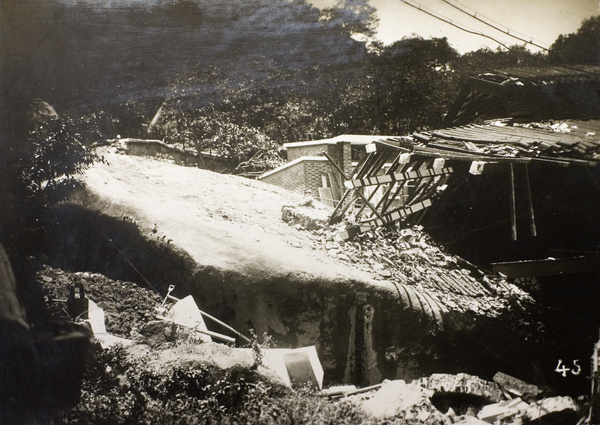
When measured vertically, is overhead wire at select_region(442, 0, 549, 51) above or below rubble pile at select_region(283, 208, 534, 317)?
above

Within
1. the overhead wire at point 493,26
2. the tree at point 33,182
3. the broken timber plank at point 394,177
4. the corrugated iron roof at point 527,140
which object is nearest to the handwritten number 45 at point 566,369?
the corrugated iron roof at point 527,140

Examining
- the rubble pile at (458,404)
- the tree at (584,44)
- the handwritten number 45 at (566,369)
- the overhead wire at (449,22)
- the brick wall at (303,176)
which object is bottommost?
the rubble pile at (458,404)

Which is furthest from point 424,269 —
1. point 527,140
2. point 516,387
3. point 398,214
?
point 527,140

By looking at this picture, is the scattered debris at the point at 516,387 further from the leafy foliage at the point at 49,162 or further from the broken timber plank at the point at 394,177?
the leafy foliage at the point at 49,162

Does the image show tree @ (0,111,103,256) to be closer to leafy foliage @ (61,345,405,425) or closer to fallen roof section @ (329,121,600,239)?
leafy foliage @ (61,345,405,425)

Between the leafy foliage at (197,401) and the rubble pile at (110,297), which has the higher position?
the rubble pile at (110,297)

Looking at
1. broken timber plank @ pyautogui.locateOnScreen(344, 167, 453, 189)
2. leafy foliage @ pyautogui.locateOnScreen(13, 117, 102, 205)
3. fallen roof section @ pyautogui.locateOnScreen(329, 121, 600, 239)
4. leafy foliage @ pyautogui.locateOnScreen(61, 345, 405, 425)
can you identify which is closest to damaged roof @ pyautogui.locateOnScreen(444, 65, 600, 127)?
fallen roof section @ pyautogui.locateOnScreen(329, 121, 600, 239)

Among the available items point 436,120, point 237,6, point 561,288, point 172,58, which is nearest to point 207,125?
point 172,58

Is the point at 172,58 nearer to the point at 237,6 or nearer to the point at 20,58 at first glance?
the point at 237,6
